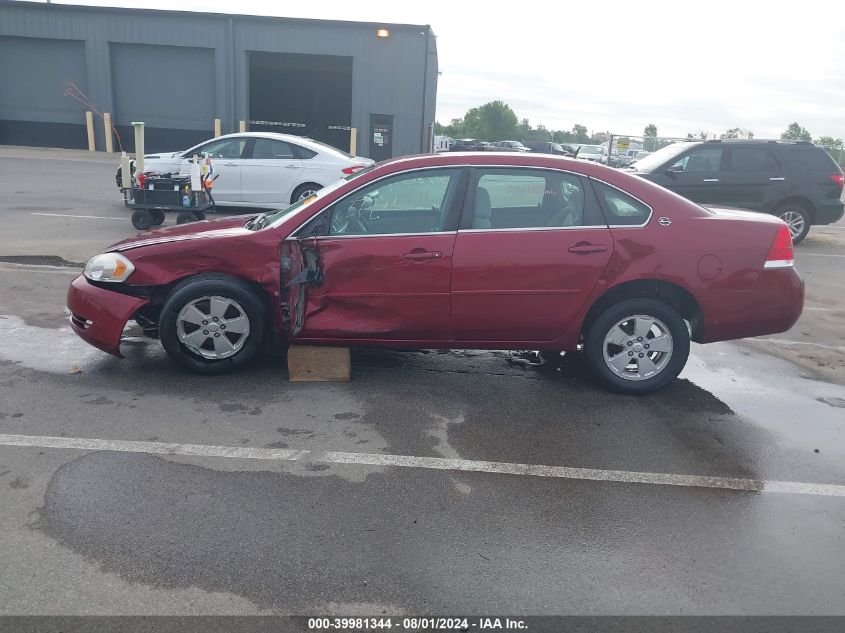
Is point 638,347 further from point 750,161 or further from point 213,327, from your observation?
point 750,161

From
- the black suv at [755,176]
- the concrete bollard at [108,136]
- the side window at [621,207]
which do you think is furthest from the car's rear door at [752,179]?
the concrete bollard at [108,136]

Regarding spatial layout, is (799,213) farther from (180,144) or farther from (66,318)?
(180,144)

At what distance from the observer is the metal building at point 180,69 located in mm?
26297

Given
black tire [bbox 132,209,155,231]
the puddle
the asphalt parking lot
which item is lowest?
the asphalt parking lot

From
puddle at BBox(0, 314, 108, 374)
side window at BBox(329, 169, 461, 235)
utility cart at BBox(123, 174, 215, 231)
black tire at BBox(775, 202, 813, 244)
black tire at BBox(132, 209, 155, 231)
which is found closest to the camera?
side window at BBox(329, 169, 461, 235)

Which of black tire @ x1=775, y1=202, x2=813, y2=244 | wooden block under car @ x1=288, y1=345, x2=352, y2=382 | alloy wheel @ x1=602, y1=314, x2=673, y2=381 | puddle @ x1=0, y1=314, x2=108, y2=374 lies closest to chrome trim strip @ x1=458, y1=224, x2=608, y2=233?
alloy wheel @ x1=602, y1=314, x2=673, y2=381

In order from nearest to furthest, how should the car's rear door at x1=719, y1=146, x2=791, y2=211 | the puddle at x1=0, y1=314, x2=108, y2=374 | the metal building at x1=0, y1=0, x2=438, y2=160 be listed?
the puddle at x1=0, y1=314, x2=108, y2=374 < the car's rear door at x1=719, y1=146, x2=791, y2=211 < the metal building at x1=0, y1=0, x2=438, y2=160

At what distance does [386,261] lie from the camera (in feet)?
17.1

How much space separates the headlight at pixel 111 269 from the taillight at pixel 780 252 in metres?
4.51

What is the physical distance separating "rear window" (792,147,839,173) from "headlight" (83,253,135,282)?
1146 centimetres

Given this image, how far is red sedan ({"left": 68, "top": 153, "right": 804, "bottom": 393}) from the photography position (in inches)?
206

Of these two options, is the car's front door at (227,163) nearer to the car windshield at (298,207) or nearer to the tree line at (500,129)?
the car windshield at (298,207)

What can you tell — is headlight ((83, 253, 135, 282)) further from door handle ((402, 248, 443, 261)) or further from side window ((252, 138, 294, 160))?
side window ((252, 138, 294, 160))

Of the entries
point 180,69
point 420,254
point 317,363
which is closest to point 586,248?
point 420,254
